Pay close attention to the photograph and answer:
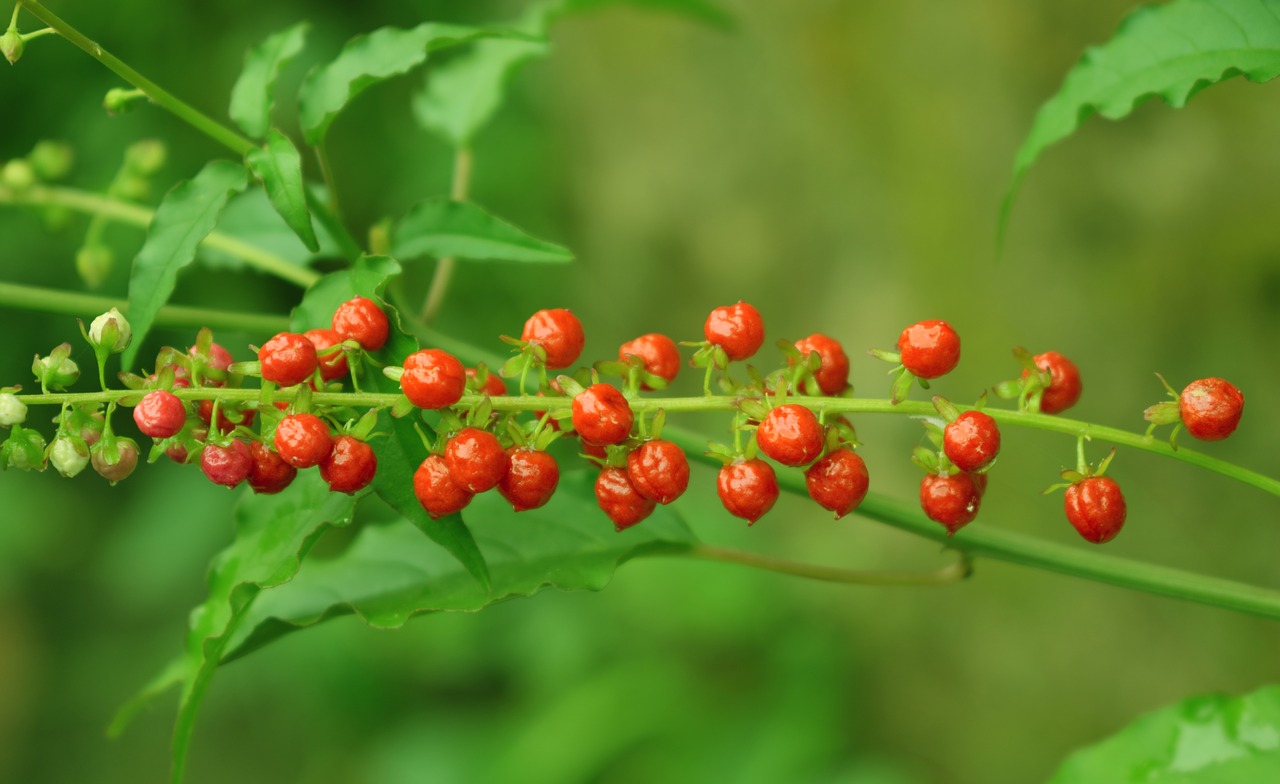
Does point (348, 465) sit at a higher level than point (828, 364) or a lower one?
lower

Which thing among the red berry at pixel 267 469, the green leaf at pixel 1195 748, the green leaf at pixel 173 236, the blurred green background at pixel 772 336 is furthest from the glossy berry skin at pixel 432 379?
the blurred green background at pixel 772 336

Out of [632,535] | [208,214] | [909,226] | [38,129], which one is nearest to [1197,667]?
[909,226]

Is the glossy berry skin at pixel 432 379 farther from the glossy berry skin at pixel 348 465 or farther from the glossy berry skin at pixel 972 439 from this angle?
the glossy berry skin at pixel 972 439

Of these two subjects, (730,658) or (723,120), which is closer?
(730,658)

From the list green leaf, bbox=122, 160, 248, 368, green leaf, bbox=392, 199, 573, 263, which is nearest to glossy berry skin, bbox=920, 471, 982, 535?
green leaf, bbox=392, 199, 573, 263

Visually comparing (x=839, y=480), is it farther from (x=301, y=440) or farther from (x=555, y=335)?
(x=301, y=440)

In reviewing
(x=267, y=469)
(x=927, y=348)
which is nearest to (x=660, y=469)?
(x=927, y=348)

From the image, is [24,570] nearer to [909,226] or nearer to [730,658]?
[730,658]

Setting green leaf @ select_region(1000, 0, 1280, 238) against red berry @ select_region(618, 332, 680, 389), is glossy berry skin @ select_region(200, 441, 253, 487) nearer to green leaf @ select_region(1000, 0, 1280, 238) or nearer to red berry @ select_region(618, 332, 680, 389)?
red berry @ select_region(618, 332, 680, 389)
